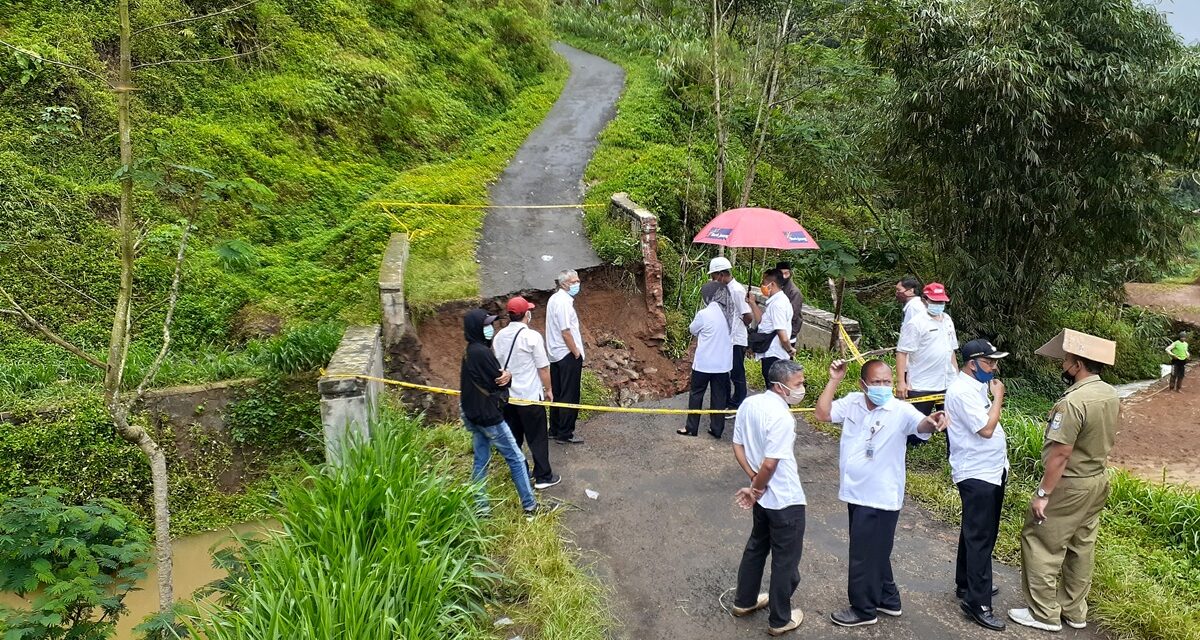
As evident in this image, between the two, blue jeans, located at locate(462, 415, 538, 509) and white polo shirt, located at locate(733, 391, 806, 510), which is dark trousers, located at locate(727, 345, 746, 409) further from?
white polo shirt, located at locate(733, 391, 806, 510)

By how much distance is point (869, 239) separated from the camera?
1338cm

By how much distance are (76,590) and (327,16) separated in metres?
11.9

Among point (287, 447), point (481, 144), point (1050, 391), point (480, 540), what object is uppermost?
point (481, 144)

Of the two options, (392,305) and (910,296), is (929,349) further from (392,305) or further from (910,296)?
(392,305)

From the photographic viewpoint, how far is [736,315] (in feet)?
21.2

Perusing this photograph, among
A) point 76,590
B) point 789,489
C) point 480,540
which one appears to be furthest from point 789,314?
point 76,590

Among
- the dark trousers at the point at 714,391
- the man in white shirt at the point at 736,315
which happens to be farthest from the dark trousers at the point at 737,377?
the dark trousers at the point at 714,391

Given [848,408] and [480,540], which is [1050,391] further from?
[480,540]

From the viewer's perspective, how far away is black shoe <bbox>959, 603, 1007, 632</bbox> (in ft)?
13.6

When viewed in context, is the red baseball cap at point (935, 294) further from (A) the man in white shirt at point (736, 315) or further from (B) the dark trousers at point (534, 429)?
(B) the dark trousers at point (534, 429)

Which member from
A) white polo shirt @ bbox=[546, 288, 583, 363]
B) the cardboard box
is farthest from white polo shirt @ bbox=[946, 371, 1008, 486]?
white polo shirt @ bbox=[546, 288, 583, 363]

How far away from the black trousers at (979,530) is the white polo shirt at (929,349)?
6.17ft

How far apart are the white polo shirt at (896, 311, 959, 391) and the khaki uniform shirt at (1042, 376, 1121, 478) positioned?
185 centimetres

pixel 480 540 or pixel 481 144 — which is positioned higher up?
pixel 481 144
